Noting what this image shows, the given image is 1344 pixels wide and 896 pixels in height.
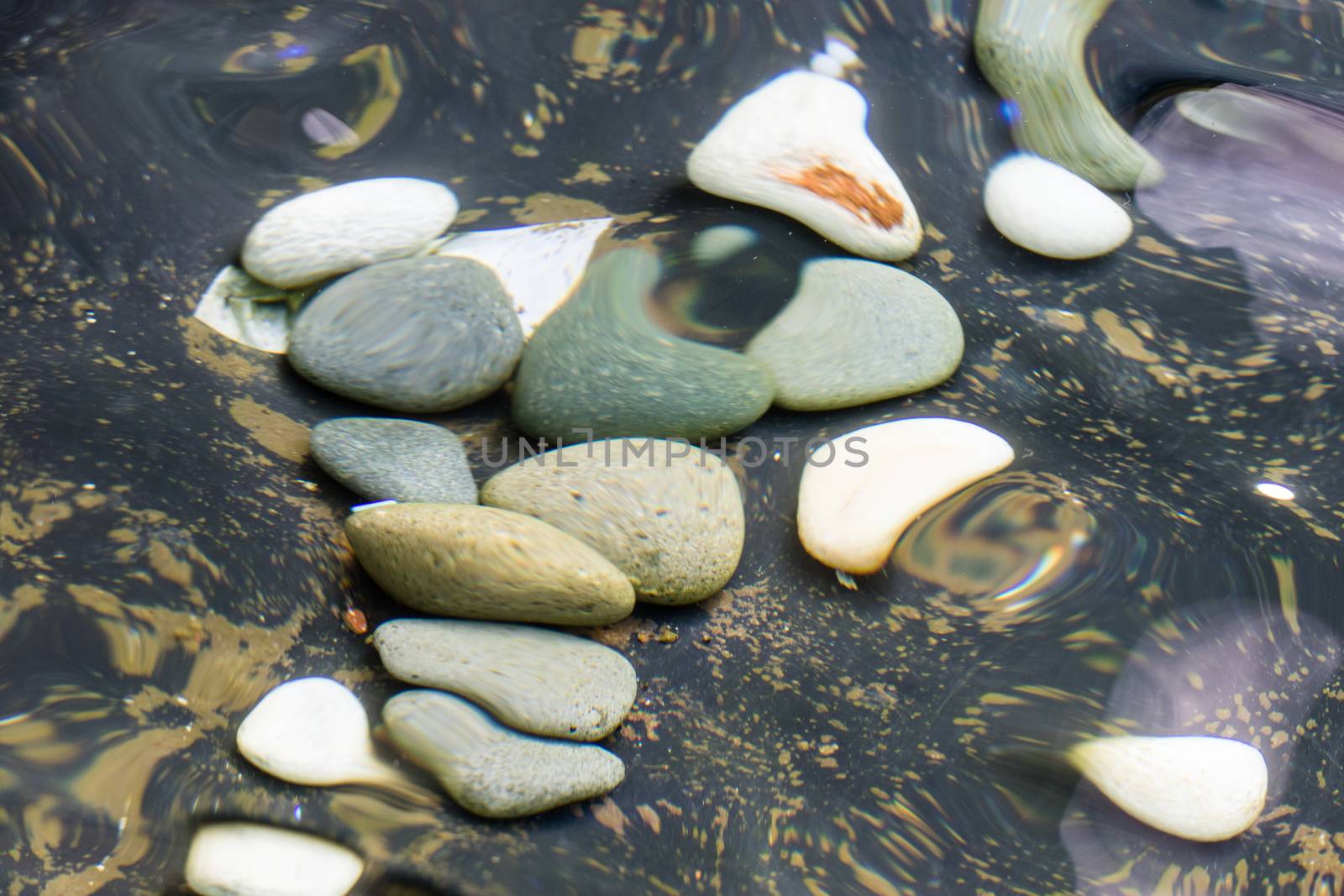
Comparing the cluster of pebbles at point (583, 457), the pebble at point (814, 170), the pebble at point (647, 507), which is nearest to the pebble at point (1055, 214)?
the cluster of pebbles at point (583, 457)

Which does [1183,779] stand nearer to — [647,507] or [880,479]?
[880,479]

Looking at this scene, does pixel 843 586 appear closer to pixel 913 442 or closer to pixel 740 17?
pixel 913 442

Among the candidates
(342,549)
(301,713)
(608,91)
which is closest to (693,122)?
(608,91)

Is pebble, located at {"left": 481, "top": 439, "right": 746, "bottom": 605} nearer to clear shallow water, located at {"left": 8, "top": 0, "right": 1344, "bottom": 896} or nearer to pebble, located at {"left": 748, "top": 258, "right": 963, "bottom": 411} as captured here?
clear shallow water, located at {"left": 8, "top": 0, "right": 1344, "bottom": 896}

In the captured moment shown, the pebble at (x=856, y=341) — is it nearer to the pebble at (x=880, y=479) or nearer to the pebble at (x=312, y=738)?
the pebble at (x=880, y=479)

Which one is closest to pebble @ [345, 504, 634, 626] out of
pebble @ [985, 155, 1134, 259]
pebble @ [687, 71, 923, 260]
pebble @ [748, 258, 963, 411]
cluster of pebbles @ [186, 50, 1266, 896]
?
cluster of pebbles @ [186, 50, 1266, 896]

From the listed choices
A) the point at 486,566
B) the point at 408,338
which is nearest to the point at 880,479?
the point at 486,566
